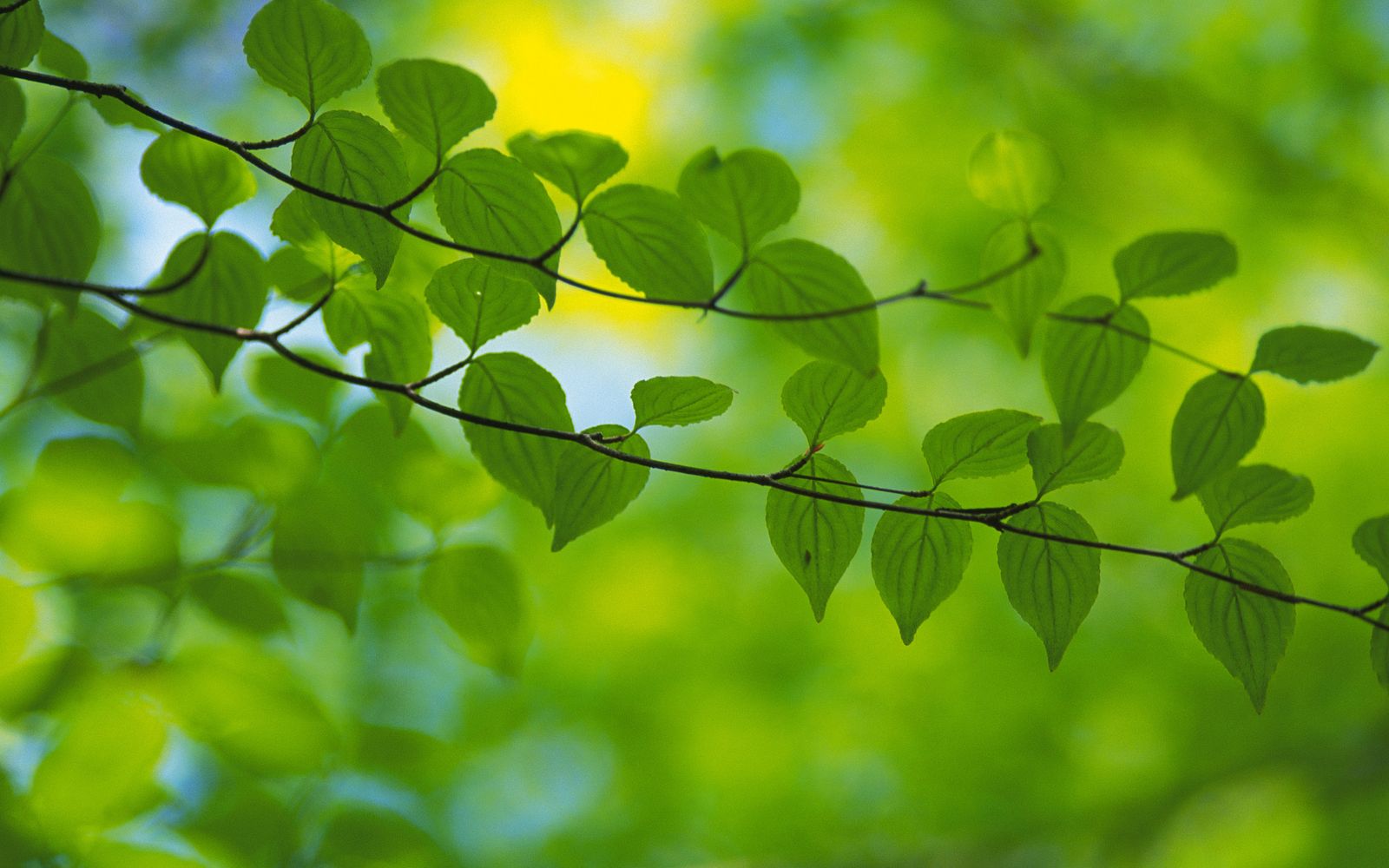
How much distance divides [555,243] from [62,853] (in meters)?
0.80

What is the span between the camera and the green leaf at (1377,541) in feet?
2.14

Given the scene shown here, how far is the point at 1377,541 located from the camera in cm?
65

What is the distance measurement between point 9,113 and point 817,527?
0.67m

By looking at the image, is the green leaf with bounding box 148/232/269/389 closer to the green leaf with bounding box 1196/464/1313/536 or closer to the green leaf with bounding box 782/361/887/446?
the green leaf with bounding box 782/361/887/446

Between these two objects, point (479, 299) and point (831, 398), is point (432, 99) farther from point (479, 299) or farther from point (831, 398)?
point (831, 398)

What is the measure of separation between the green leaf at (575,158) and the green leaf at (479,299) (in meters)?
0.08

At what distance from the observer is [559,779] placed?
12.0 ft

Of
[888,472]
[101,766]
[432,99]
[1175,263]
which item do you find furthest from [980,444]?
[888,472]

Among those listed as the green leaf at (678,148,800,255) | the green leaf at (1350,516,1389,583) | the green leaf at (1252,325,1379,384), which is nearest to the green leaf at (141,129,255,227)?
the green leaf at (678,148,800,255)

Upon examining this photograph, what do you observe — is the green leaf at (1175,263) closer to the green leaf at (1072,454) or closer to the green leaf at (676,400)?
the green leaf at (1072,454)

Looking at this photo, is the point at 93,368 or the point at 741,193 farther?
the point at 93,368

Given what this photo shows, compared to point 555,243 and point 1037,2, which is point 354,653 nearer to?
point 555,243

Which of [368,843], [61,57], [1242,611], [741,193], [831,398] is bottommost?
[368,843]

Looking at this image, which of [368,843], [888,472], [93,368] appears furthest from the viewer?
[888,472]
